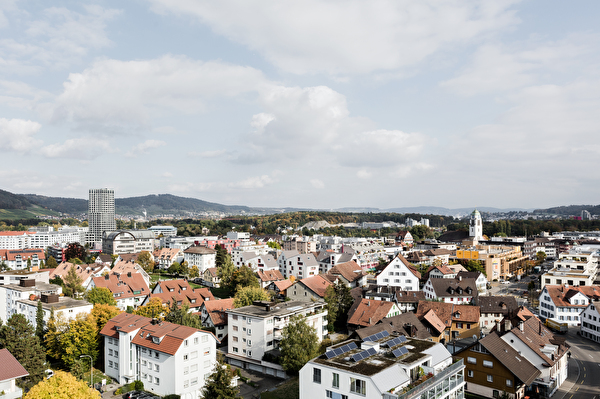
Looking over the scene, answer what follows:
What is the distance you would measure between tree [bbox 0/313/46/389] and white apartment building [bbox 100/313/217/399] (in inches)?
201

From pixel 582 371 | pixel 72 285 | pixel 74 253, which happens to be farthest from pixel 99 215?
pixel 582 371

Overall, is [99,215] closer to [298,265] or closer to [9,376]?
[298,265]

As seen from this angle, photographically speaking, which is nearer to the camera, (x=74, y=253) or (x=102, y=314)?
(x=102, y=314)

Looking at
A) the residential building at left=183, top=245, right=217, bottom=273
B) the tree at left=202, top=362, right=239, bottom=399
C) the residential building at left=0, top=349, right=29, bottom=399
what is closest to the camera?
the tree at left=202, top=362, right=239, bottom=399

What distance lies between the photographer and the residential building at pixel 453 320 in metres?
43.8

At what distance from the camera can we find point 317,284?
181 feet

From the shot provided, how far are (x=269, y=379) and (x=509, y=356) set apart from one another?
743 inches

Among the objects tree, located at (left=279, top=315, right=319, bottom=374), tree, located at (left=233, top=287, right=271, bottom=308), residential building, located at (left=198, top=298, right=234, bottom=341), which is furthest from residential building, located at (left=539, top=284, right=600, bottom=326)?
residential building, located at (left=198, top=298, right=234, bottom=341)

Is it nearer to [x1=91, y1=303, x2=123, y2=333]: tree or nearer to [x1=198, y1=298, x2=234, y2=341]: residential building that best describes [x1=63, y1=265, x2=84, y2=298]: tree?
[x1=91, y1=303, x2=123, y2=333]: tree

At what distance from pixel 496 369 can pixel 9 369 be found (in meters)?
34.3

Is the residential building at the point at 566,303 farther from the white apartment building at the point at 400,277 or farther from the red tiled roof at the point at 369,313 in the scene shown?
the red tiled roof at the point at 369,313

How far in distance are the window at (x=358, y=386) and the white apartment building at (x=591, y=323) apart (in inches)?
1521

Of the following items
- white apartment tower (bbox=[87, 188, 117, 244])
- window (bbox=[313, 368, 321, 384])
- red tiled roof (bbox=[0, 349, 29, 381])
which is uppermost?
white apartment tower (bbox=[87, 188, 117, 244])

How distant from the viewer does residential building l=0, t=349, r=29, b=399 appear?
27109mm
